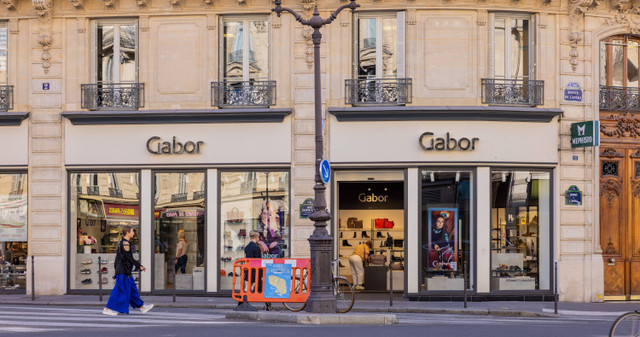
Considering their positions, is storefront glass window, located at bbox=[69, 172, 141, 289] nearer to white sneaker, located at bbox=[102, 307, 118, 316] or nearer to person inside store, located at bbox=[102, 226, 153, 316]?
person inside store, located at bbox=[102, 226, 153, 316]

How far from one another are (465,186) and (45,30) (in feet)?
35.1

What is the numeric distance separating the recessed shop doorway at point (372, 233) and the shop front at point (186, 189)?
7.24ft

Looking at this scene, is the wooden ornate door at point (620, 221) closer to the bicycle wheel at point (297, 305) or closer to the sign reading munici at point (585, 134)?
the sign reading munici at point (585, 134)

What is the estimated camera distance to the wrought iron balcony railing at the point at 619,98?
24.8 m

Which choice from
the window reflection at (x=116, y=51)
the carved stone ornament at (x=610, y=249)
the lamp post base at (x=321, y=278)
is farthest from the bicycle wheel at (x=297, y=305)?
the carved stone ornament at (x=610, y=249)

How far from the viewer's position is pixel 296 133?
2405 cm

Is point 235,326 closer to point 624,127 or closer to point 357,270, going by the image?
point 357,270

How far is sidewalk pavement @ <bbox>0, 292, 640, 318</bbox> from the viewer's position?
68.9 ft

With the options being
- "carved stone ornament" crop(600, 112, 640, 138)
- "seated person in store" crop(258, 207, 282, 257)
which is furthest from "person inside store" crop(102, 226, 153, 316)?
"carved stone ornament" crop(600, 112, 640, 138)

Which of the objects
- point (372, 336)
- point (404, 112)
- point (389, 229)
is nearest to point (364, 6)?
point (404, 112)

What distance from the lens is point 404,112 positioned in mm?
23391

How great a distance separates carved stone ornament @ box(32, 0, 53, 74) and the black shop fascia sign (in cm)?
789

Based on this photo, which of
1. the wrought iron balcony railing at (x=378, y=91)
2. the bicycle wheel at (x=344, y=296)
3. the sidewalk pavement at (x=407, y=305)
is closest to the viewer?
the bicycle wheel at (x=344, y=296)

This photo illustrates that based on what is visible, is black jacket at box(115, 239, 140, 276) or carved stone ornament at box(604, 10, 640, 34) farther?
carved stone ornament at box(604, 10, 640, 34)
